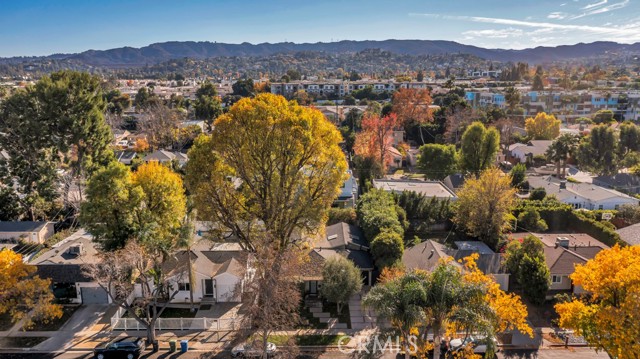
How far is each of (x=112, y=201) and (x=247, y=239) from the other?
27.4ft

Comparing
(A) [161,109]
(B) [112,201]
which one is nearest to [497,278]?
(B) [112,201]

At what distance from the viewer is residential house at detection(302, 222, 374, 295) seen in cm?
2741

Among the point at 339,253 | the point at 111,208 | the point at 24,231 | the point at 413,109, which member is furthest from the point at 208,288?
the point at 413,109

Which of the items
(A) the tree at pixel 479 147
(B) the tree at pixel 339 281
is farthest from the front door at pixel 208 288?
(A) the tree at pixel 479 147

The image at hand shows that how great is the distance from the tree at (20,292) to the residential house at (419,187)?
27790 millimetres

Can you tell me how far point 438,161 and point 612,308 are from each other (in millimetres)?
35219

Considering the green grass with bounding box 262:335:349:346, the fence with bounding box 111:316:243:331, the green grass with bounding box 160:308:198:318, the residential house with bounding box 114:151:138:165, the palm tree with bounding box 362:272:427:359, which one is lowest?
the green grass with bounding box 160:308:198:318

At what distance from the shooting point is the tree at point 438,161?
51.1m

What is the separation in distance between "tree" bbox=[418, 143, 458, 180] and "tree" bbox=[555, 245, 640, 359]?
108 ft

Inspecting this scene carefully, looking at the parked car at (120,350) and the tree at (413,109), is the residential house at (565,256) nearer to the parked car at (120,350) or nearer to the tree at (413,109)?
the parked car at (120,350)

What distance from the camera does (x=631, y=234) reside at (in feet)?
108

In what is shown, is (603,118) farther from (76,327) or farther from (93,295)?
(76,327)

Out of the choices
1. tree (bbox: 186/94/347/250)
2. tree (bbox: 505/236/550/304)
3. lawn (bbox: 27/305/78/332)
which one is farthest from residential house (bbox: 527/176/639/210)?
lawn (bbox: 27/305/78/332)

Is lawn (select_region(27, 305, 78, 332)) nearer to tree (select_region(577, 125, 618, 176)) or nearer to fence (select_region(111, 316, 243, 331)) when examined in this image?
fence (select_region(111, 316, 243, 331))
